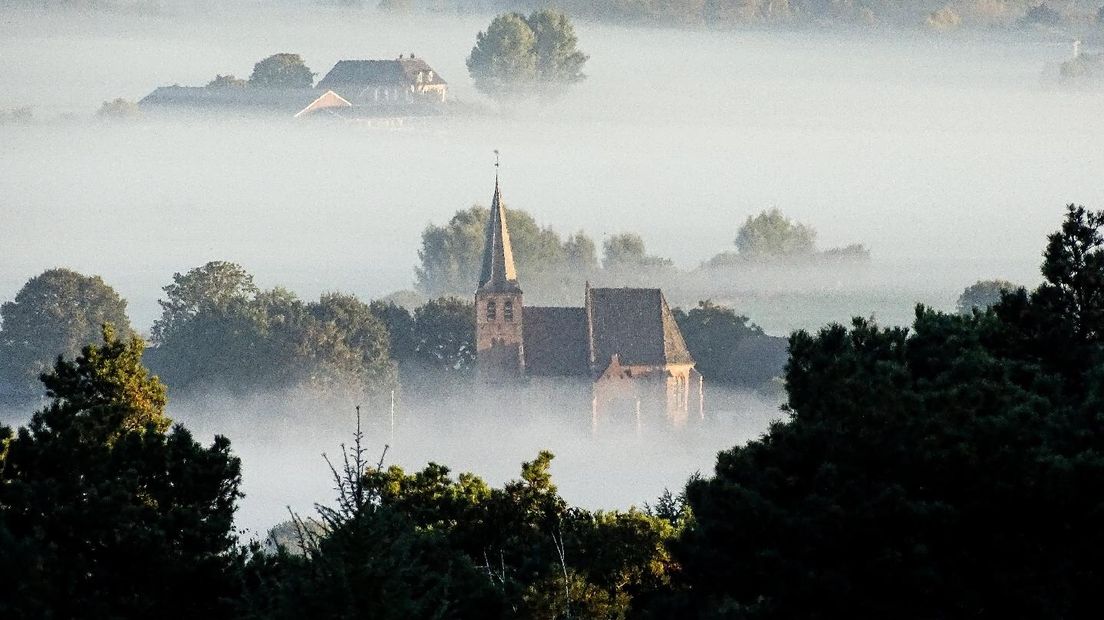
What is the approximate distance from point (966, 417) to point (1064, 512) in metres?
3.47

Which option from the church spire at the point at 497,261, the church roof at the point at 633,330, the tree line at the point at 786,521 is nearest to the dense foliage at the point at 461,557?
the tree line at the point at 786,521

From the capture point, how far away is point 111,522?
2222 inches

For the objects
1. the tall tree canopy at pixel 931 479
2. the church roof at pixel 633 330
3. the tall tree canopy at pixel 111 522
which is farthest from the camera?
the church roof at pixel 633 330

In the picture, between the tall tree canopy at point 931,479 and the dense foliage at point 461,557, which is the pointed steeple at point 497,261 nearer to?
the dense foliage at point 461,557

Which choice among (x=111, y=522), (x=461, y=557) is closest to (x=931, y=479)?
(x=461, y=557)

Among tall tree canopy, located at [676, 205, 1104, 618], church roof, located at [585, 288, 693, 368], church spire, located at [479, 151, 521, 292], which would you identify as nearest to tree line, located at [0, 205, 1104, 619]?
tall tree canopy, located at [676, 205, 1104, 618]

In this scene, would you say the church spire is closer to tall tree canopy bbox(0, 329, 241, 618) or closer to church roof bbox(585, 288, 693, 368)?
church roof bbox(585, 288, 693, 368)

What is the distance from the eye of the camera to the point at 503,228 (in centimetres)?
19900

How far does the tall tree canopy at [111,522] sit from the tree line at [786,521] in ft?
0.19

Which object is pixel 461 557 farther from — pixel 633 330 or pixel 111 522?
pixel 633 330

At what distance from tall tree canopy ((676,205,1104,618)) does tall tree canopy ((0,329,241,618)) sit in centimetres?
970

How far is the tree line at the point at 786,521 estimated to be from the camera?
49000 millimetres

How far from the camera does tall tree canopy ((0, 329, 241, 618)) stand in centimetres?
5316

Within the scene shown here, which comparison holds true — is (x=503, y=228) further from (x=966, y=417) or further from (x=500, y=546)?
(x=966, y=417)
